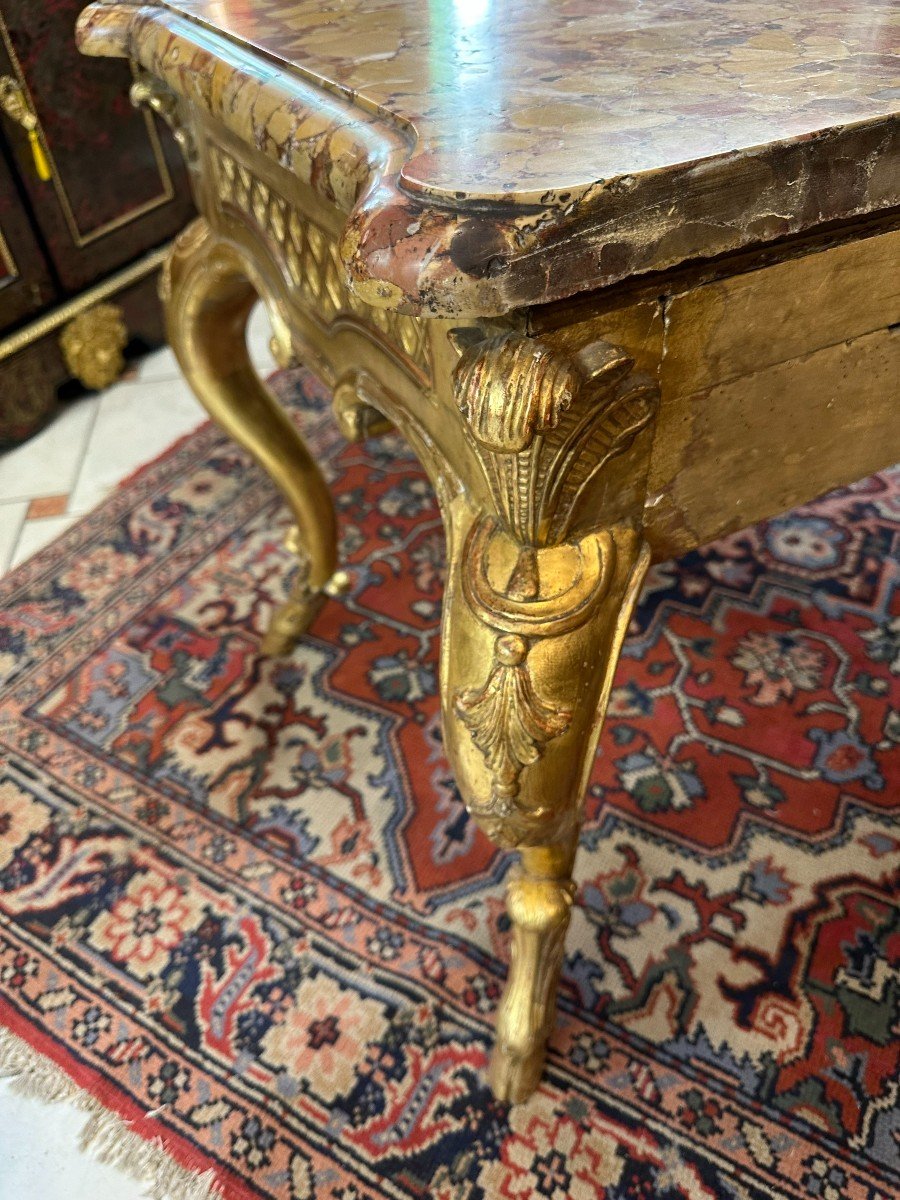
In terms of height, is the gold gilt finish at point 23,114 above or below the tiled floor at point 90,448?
above

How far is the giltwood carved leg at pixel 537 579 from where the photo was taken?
1.42ft

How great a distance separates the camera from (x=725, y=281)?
465mm

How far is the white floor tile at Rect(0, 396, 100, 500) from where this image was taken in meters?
1.68

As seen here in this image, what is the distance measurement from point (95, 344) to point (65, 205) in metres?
0.26

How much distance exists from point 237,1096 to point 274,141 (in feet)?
2.53

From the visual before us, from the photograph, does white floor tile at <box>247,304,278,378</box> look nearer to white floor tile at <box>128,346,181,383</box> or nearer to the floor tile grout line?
white floor tile at <box>128,346,181,383</box>

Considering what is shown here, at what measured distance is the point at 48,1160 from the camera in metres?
0.80

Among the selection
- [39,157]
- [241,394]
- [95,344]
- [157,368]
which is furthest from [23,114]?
[241,394]

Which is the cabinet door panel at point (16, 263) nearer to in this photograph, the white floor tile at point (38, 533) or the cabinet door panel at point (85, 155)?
the cabinet door panel at point (85, 155)

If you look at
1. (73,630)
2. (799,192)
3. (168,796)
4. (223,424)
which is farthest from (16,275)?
(799,192)

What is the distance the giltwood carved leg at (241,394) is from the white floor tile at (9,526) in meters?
0.55

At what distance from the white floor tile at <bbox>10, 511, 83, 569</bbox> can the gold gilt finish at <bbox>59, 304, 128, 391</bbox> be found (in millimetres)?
429

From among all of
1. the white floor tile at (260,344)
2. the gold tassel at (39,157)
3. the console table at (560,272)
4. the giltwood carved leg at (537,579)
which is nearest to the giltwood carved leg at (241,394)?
the console table at (560,272)

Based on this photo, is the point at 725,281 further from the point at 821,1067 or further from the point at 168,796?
the point at 168,796
